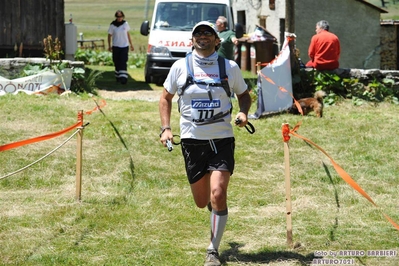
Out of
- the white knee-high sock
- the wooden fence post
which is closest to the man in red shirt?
the wooden fence post

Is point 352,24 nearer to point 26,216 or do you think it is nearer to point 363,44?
point 363,44

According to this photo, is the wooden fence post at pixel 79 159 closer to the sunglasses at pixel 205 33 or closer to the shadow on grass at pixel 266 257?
the shadow on grass at pixel 266 257

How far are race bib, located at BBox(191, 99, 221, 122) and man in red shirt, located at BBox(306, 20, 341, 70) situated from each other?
8334 millimetres

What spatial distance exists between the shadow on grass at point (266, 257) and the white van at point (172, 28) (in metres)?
10.5

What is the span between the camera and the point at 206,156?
622 cm

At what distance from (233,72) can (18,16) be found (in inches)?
461

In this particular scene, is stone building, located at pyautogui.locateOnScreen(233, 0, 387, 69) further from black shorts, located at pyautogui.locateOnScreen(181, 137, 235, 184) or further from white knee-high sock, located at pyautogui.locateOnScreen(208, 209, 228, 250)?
white knee-high sock, located at pyautogui.locateOnScreen(208, 209, 228, 250)

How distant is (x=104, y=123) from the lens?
12.0 meters

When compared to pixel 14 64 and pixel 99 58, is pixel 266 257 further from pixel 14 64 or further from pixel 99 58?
pixel 99 58

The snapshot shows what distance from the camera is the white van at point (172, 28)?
1684cm

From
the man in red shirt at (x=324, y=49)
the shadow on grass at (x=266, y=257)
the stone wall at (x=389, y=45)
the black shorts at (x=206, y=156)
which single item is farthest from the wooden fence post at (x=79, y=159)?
the stone wall at (x=389, y=45)

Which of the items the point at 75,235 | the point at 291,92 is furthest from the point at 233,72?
the point at 291,92

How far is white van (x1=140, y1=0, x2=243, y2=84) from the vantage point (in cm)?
1684

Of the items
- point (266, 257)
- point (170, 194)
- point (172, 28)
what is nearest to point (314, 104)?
point (170, 194)
